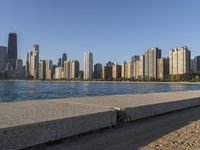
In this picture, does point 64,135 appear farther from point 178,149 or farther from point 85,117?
point 178,149

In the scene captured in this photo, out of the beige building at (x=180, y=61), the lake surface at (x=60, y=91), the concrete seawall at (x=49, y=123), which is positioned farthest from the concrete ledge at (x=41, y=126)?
the beige building at (x=180, y=61)

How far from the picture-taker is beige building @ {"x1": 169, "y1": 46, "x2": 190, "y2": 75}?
614ft

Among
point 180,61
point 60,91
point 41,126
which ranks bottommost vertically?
point 60,91

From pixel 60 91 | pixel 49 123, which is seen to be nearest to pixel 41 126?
pixel 49 123

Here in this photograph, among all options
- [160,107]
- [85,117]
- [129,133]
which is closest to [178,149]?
[129,133]

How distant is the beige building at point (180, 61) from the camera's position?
187 meters

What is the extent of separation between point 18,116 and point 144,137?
3.15 metres

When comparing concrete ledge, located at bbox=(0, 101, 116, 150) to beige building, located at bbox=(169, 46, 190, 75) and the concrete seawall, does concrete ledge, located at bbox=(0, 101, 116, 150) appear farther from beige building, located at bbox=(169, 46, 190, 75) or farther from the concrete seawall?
beige building, located at bbox=(169, 46, 190, 75)

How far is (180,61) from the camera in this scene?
18788cm

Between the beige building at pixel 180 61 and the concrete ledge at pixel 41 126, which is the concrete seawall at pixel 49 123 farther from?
the beige building at pixel 180 61

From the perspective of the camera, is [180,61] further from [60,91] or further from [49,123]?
[49,123]

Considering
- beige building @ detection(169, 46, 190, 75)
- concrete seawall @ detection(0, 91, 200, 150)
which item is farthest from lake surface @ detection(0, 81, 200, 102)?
beige building @ detection(169, 46, 190, 75)

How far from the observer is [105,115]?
8.94 metres

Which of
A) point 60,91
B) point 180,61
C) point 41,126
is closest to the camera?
point 41,126
